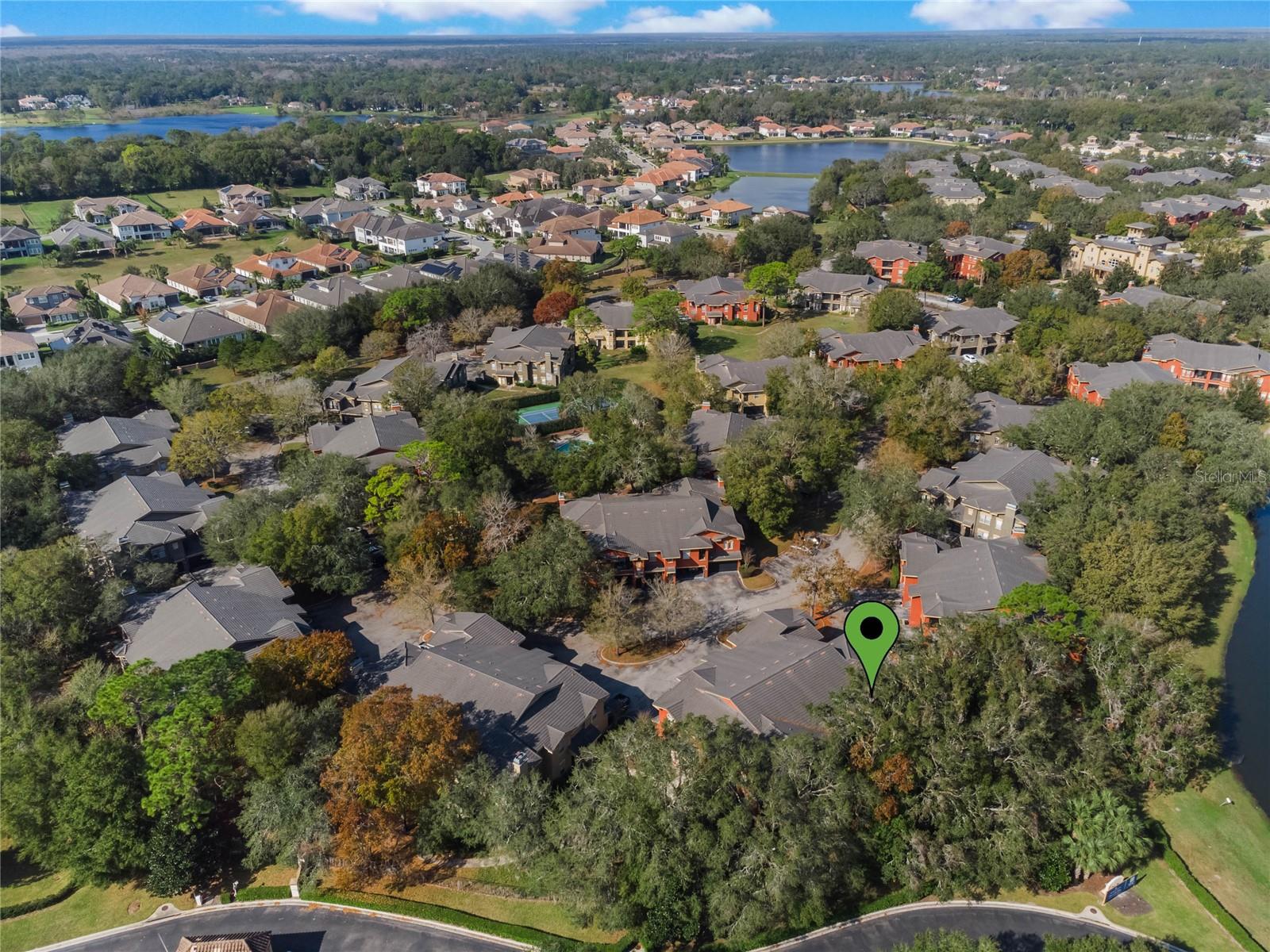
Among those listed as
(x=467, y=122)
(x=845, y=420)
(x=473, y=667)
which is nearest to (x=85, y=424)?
(x=473, y=667)

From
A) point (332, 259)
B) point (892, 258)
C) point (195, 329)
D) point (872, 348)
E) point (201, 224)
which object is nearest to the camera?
point (872, 348)

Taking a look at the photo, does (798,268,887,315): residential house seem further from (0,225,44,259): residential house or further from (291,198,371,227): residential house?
(0,225,44,259): residential house

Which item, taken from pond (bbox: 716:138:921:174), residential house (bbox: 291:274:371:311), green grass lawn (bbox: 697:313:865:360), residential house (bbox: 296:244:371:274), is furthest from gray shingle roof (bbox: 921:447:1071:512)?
pond (bbox: 716:138:921:174)

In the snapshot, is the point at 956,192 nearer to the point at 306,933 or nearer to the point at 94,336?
the point at 94,336

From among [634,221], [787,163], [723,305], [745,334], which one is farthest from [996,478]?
[787,163]

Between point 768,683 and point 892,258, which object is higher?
point 892,258

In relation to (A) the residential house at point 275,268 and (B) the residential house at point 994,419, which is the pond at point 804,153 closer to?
(A) the residential house at point 275,268

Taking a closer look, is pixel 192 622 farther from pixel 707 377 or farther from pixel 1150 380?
pixel 1150 380
